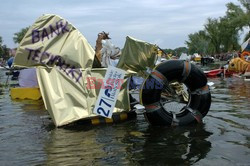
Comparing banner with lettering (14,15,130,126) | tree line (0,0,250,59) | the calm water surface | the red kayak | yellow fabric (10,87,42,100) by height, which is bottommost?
the calm water surface

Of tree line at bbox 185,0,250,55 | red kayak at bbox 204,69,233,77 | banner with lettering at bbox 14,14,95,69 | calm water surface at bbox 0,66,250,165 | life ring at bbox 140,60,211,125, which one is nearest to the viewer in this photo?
calm water surface at bbox 0,66,250,165

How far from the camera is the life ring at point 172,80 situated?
23.4ft

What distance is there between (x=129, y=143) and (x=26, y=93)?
301 inches

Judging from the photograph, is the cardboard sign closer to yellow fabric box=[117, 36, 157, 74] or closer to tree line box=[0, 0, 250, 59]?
yellow fabric box=[117, 36, 157, 74]

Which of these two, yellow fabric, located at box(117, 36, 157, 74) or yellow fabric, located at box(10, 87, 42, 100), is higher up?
yellow fabric, located at box(117, 36, 157, 74)

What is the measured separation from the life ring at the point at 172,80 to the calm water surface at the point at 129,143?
207 millimetres

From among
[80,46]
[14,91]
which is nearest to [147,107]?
[80,46]

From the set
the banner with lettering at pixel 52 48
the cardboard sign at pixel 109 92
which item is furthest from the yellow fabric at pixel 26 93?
the cardboard sign at pixel 109 92

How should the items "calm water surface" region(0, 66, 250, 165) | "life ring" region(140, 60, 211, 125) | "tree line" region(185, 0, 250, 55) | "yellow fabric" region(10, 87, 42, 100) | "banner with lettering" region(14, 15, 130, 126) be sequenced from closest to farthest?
"calm water surface" region(0, 66, 250, 165), "life ring" region(140, 60, 211, 125), "banner with lettering" region(14, 15, 130, 126), "yellow fabric" region(10, 87, 42, 100), "tree line" region(185, 0, 250, 55)

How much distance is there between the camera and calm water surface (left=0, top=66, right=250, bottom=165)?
5.18 meters

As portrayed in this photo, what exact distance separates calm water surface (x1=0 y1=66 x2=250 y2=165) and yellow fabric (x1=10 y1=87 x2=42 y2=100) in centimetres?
402

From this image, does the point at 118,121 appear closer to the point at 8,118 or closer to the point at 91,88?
the point at 91,88

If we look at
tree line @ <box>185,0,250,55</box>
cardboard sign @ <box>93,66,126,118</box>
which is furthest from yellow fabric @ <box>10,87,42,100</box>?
tree line @ <box>185,0,250,55</box>

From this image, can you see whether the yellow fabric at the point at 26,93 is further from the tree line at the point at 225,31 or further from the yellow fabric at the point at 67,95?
the tree line at the point at 225,31
